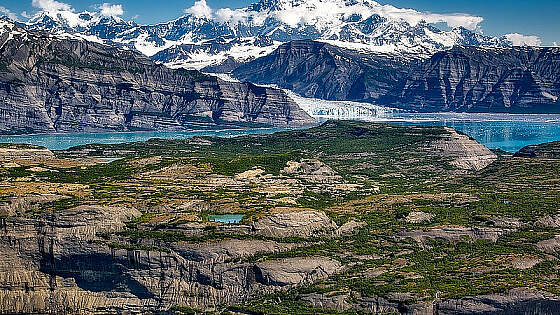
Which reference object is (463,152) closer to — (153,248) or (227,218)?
(227,218)

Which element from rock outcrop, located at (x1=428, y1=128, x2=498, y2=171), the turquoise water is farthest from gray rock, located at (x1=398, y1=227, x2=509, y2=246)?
rock outcrop, located at (x1=428, y1=128, x2=498, y2=171)

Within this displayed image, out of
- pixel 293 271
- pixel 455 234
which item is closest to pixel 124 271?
pixel 293 271

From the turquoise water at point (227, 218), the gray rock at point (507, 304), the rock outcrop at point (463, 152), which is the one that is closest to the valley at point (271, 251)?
the gray rock at point (507, 304)

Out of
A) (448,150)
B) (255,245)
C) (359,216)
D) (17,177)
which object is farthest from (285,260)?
(448,150)

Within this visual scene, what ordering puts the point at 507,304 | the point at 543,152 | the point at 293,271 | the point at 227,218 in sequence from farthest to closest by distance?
the point at 543,152, the point at 227,218, the point at 293,271, the point at 507,304

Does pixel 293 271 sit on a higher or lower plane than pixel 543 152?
lower

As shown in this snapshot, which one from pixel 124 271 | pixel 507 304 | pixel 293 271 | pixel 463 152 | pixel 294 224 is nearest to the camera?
pixel 507 304

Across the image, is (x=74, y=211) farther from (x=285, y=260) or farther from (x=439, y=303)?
(x=439, y=303)

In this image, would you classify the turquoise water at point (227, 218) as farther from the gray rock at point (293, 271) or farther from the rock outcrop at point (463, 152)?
the rock outcrop at point (463, 152)

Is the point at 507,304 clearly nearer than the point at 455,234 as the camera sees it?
Yes
